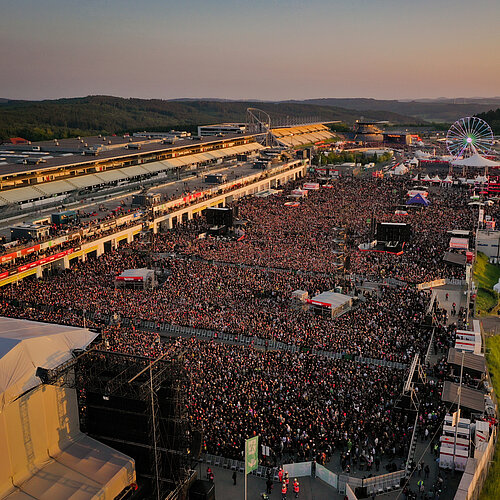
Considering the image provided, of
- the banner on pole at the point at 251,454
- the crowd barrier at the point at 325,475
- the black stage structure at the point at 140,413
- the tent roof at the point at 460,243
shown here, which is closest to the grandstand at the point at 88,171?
the black stage structure at the point at 140,413

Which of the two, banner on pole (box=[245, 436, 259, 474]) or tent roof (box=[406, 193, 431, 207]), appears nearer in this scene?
banner on pole (box=[245, 436, 259, 474])

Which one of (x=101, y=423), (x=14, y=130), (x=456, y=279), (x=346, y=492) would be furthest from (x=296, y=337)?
(x=14, y=130)

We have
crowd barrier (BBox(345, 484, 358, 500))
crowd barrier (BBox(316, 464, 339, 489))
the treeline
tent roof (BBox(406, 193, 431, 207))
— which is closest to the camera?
crowd barrier (BBox(345, 484, 358, 500))

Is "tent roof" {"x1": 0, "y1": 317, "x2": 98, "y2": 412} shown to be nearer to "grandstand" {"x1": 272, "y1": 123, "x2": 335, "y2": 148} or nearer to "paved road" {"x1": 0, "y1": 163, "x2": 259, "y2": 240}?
"paved road" {"x1": 0, "y1": 163, "x2": 259, "y2": 240}

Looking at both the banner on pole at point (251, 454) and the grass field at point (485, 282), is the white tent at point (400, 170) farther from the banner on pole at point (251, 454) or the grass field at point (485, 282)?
the banner on pole at point (251, 454)

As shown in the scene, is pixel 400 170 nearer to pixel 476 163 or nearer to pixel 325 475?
pixel 476 163

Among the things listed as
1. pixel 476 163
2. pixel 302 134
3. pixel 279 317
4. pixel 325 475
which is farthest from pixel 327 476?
pixel 302 134

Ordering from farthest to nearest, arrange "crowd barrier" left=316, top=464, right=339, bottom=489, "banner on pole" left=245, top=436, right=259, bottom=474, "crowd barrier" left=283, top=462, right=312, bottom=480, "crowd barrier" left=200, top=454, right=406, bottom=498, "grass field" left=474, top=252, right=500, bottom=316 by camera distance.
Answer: "grass field" left=474, top=252, right=500, bottom=316
"crowd barrier" left=283, top=462, right=312, bottom=480
"crowd barrier" left=316, top=464, right=339, bottom=489
"crowd barrier" left=200, top=454, right=406, bottom=498
"banner on pole" left=245, top=436, right=259, bottom=474

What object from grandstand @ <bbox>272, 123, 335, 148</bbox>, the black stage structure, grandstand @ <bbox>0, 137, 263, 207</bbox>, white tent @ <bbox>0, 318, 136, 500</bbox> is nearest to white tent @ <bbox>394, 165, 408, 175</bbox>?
grandstand @ <bbox>0, 137, 263, 207</bbox>
